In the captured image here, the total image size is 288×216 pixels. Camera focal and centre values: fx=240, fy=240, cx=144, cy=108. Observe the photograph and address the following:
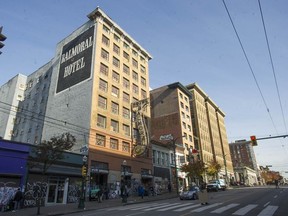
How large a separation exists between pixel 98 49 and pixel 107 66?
2.97 meters

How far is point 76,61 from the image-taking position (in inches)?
1606

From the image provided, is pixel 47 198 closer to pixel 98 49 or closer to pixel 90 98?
pixel 90 98

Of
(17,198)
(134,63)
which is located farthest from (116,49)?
(17,198)

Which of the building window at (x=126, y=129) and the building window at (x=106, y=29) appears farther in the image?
the building window at (x=106, y=29)

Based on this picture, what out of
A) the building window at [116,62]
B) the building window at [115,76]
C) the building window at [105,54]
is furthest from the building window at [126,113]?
the building window at [105,54]

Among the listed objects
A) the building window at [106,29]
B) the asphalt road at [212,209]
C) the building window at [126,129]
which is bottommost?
the asphalt road at [212,209]

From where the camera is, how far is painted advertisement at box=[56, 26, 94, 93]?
38.2m

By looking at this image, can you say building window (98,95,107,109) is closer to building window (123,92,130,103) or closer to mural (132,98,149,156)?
building window (123,92,130,103)

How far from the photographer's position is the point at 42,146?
61.4 feet

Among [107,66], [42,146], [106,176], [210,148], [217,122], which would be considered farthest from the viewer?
[217,122]

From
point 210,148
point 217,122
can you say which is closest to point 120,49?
point 210,148

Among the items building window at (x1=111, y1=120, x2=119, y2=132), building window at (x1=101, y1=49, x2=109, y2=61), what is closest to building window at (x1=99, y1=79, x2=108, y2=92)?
building window at (x1=101, y1=49, x2=109, y2=61)

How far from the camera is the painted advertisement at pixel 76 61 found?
38.2 meters

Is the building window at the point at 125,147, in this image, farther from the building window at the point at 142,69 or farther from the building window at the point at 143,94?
the building window at the point at 142,69
